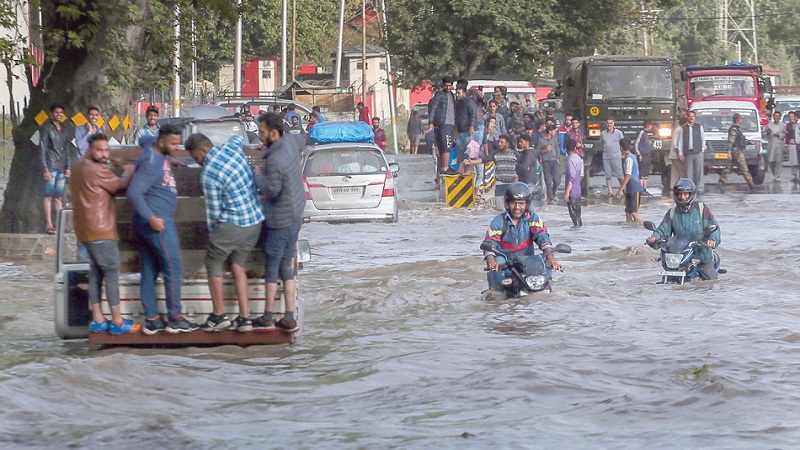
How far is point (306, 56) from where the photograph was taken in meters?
86.6

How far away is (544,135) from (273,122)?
52.0ft

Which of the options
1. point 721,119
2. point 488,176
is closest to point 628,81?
point 721,119

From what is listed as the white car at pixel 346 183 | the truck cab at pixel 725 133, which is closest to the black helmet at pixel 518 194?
the white car at pixel 346 183

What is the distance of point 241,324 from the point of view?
10188 millimetres

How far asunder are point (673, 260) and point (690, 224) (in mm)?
383

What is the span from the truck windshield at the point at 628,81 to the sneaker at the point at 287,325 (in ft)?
70.4

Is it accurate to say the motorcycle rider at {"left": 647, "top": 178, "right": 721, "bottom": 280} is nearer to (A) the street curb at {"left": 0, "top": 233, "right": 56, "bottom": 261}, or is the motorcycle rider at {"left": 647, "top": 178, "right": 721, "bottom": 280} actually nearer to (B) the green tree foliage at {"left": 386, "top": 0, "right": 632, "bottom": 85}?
(A) the street curb at {"left": 0, "top": 233, "right": 56, "bottom": 261}

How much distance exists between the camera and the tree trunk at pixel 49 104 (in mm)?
18406

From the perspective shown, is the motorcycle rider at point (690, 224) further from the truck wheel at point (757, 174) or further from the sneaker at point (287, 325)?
the truck wheel at point (757, 174)

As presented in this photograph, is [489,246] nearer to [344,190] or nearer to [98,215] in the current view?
[98,215]

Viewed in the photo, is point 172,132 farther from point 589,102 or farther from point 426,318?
point 589,102

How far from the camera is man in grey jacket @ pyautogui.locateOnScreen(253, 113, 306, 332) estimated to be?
1012 cm

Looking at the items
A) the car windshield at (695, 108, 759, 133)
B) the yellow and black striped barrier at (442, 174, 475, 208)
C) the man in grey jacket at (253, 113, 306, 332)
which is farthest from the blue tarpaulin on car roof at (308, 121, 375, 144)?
the man in grey jacket at (253, 113, 306, 332)

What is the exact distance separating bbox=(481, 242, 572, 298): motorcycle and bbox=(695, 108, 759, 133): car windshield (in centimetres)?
2109
